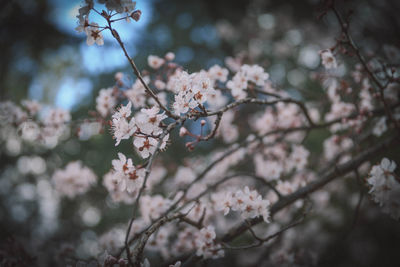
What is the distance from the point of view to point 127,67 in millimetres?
5449

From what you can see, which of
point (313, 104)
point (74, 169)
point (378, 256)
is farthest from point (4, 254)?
point (378, 256)

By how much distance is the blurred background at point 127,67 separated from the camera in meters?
4.76

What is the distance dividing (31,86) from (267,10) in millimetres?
5757

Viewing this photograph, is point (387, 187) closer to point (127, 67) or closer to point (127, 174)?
point (127, 174)

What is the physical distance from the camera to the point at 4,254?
7.36ft

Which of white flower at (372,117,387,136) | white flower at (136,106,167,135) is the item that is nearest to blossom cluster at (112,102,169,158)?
white flower at (136,106,167,135)

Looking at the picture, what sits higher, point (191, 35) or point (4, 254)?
point (191, 35)

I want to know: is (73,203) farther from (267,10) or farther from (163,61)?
(267,10)

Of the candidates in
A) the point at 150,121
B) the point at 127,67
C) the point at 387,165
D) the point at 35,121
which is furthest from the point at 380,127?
the point at 127,67

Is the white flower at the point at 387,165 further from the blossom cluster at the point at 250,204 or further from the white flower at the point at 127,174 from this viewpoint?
the white flower at the point at 127,174

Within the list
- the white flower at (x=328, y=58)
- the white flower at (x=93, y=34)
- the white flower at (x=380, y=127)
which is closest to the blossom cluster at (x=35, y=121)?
the white flower at (x=93, y=34)

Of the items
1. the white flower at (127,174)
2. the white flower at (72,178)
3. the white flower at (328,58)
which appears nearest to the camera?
the white flower at (127,174)

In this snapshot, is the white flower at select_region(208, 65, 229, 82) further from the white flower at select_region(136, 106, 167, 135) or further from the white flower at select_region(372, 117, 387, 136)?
the white flower at select_region(372, 117, 387, 136)

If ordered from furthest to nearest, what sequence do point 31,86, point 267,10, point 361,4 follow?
point 267,10 → point 31,86 → point 361,4
